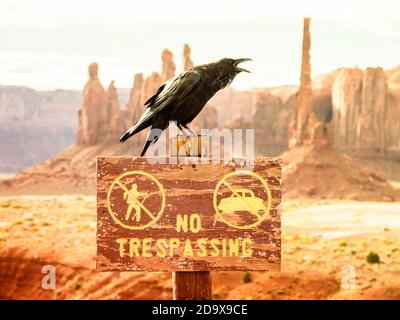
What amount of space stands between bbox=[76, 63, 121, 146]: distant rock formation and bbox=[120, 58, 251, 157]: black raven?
101309 millimetres

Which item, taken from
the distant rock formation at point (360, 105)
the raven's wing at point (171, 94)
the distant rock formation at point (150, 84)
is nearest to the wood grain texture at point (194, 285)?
the raven's wing at point (171, 94)

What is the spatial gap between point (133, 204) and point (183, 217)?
49cm

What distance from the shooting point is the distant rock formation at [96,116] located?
11106 cm

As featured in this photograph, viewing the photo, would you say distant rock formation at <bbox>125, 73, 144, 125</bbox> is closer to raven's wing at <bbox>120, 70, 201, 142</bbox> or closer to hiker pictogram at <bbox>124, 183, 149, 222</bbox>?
raven's wing at <bbox>120, 70, 201, 142</bbox>

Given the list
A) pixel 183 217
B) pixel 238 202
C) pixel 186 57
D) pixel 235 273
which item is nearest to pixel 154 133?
pixel 183 217

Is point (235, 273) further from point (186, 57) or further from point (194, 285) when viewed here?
point (186, 57)

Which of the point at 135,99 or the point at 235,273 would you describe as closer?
the point at 235,273

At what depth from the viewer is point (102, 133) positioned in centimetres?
11106

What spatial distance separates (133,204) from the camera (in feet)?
25.2

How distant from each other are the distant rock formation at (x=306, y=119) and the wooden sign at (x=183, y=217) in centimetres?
8441

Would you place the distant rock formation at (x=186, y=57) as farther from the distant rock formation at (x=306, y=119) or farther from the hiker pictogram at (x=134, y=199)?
the hiker pictogram at (x=134, y=199)

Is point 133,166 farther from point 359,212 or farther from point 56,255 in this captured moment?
point 359,212

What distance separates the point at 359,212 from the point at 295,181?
440 inches

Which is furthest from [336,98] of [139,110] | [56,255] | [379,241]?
[56,255]
